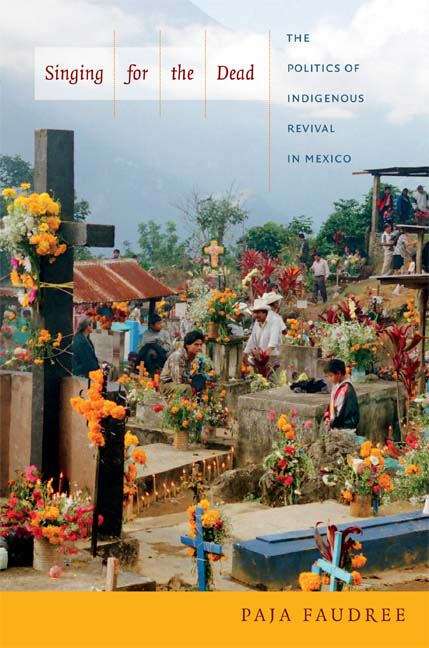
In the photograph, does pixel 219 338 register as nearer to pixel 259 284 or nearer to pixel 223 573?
pixel 259 284

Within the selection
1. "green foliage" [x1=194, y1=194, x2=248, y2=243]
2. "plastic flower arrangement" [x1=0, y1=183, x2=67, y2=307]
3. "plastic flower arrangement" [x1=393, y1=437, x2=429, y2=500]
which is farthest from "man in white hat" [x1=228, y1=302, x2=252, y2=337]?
"green foliage" [x1=194, y1=194, x2=248, y2=243]

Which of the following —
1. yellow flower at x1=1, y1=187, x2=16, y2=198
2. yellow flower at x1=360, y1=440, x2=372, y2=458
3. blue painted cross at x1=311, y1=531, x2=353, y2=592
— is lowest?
blue painted cross at x1=311, y1=531, x2=353, y2=592

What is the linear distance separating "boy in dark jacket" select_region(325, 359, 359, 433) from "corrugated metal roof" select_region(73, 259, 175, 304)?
631 centimetres

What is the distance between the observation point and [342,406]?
9.68m

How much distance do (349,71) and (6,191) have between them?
8.50ft

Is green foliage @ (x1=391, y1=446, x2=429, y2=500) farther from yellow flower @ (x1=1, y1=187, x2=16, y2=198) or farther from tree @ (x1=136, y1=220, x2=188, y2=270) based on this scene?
tree @ (x1=136, y1=220, x2=188, y2=270)

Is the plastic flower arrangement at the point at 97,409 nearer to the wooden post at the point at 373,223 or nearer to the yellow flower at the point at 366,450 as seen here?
the yellow flower at the point at 366,450

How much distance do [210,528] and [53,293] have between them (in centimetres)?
220

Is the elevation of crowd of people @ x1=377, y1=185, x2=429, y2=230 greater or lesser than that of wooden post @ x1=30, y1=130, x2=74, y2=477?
greater

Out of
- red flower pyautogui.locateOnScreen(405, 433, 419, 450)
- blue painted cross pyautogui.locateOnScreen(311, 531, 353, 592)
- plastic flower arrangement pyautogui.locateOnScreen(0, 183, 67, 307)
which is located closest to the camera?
blue painted cross pyautogui.locateOnScreen(311, 531, 353, 592)

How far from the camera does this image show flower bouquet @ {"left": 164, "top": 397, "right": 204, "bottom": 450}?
10.8 m

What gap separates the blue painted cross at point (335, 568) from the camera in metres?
5.38
